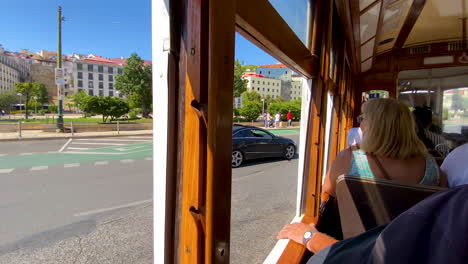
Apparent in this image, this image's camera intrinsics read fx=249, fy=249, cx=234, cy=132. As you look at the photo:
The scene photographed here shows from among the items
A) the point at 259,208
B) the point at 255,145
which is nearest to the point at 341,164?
the point at 259,208

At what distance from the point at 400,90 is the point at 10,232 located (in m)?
8.08

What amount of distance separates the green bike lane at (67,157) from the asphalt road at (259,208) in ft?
13.2

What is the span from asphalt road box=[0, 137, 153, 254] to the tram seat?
3060mm

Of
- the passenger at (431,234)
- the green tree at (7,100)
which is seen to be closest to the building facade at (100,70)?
the passenger at (431,234)

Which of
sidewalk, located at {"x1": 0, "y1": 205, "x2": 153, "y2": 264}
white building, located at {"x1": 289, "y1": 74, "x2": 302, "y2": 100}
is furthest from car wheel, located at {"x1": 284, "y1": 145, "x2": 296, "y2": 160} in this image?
sidewalk, located at {"x1": 0, "y1": 205, "x2": 153, "y2": 264}

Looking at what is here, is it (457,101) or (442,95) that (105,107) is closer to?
(442,95)

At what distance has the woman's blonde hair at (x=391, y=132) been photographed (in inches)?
58.5

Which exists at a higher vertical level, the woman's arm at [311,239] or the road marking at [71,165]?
the woman's arm at [311,239]

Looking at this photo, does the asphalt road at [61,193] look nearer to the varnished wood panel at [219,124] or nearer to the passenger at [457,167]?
the varnished wood panel at [219,124]

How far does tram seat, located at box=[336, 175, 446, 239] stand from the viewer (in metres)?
1.22

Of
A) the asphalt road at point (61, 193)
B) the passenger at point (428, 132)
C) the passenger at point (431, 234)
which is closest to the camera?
the passenger at point (431, 234)

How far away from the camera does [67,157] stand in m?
7.71

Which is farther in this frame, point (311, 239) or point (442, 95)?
point (442, 95)

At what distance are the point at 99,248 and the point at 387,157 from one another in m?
2.89
